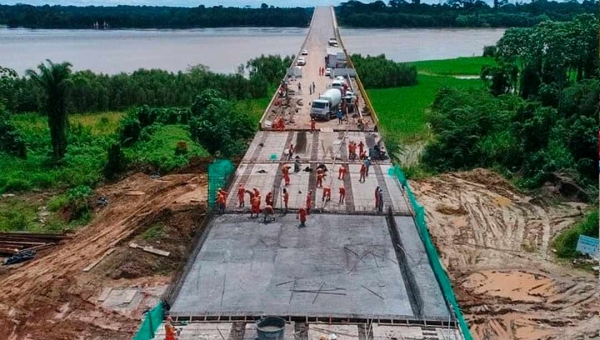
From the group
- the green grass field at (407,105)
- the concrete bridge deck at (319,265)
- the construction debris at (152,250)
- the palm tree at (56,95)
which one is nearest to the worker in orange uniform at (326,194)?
the concrete bridge deck at (319,265)

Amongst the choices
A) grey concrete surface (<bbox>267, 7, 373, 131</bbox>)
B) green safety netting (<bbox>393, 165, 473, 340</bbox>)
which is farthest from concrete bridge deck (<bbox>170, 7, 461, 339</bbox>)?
→ grey concrete surface (<bbox>267, 7, 373, 131</bbox>)

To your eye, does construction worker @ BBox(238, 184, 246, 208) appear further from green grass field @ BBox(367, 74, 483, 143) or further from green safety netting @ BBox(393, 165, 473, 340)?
green grass field @ BBox(367, 74, 483, 143)

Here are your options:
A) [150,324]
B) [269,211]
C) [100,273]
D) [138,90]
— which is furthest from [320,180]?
[138,90]

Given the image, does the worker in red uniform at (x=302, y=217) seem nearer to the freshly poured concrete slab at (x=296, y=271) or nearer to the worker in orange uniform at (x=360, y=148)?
the freshly poured concrete slab at (x=296, y=271)

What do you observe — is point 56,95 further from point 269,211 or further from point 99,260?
point 269,211

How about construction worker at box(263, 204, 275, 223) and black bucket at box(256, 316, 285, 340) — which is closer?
black bucket at box(256, 316, 285, 340)

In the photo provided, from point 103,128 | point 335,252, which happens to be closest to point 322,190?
point 335,252
